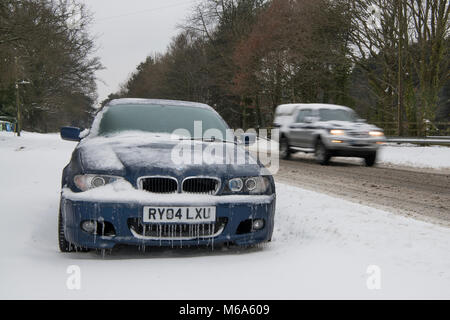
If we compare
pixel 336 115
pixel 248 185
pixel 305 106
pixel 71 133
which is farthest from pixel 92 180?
pixel 305 106

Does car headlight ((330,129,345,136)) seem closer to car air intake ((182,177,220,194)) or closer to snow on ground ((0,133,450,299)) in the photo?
snow on ground ((0,133,450,299))

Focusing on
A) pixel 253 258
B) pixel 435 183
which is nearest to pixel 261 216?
pixel 253 258

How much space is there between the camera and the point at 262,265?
357 centimetres

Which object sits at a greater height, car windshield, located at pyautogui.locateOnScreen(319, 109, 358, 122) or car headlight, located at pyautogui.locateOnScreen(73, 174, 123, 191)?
car windshield, located at pyautogui.locateOnScreen(319, 109, 358, 122)

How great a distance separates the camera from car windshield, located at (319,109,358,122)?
15.0 meters

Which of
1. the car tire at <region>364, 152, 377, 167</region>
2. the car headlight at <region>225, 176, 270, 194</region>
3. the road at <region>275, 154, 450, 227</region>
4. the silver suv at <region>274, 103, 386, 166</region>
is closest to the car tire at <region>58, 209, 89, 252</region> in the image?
the car headlight at <region>225, 176, 270, 194</region>

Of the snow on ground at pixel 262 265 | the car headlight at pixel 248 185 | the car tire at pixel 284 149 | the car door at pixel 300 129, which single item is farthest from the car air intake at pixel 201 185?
the car tire at pixel 284 149

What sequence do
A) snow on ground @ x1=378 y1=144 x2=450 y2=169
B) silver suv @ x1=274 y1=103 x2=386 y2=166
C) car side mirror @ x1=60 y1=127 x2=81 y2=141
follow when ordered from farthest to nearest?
snow on ground @ x1=378 y1=144 x2=450 y2=169, silver suv @ x1=274 y1=103 x2=386 y2=166, car side mirror @ x1=60 y1=127 x2=81 y2=141

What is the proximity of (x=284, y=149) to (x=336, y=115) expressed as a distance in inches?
106

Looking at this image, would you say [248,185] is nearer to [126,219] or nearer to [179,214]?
[179,214]

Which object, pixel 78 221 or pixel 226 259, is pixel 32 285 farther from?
pixel 226 259

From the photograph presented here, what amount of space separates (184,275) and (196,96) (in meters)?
54.5

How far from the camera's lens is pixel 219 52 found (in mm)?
46719
